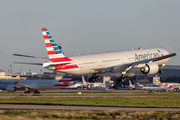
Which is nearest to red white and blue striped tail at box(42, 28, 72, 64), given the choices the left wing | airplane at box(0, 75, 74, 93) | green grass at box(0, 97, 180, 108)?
green grass at box(0, 97, 180, 108)

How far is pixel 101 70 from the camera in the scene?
169 ft

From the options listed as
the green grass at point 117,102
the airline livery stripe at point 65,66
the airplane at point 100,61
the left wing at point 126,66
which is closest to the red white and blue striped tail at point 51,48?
the airplane at point 100,61

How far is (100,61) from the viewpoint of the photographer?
50281 mm

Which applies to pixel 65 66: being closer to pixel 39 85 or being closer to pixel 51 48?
pixel 51 48

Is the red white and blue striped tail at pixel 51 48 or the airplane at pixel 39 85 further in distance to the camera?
the airplane at pixel 39 85

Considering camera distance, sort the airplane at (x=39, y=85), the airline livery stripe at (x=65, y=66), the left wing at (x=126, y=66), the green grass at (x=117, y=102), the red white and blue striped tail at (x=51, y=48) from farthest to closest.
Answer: the airplane at (x=39, y=85), the left wing at (x=126, y=66), the airline livery stripe at (x=65, y=66), the green grass at (x=117, y=102), the red white and blue striped tail at (x=51, y=48)

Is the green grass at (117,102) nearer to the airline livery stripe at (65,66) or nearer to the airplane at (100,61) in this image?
the airplane at (100,61)

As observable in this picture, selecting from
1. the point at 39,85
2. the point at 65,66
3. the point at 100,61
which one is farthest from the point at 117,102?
the point at 39,85

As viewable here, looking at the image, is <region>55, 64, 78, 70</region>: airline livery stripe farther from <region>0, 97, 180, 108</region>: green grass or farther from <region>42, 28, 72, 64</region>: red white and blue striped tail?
<region>0, 97, 180, 108</region>: green grass

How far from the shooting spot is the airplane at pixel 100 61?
44.7 metres

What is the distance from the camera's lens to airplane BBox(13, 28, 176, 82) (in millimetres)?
44656

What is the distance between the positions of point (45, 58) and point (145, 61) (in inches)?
736

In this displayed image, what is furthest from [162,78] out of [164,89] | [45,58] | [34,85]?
[45,58]

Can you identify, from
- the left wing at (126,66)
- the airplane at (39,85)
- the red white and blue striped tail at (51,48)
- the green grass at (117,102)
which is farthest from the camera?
the airplane at (39,85)
